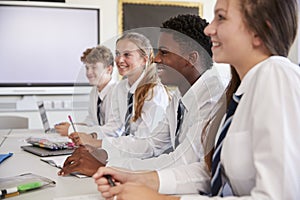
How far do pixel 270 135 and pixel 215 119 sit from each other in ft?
1.06

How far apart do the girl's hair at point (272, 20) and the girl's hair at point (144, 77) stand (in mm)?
461

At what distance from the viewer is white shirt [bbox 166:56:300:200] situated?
2.24 feet

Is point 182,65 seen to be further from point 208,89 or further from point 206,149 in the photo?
point 206,149

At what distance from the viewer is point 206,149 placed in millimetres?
1026

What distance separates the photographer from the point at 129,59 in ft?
4.07

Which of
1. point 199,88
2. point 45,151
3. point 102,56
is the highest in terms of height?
point 102,56

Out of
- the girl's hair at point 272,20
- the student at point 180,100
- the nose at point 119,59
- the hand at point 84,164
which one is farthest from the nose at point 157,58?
the girl's hair at point 272,20

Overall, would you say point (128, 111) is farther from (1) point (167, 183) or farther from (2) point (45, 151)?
(2) point (45, 151)

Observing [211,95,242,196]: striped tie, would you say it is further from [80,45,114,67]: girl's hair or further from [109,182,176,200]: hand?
[80,45,114,67]: girl's hair

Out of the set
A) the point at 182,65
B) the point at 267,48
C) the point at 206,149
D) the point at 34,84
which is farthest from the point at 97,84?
the point at 34,84

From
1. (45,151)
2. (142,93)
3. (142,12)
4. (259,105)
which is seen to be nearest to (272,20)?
(259,105)

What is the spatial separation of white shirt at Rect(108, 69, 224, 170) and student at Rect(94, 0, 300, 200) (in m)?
0.21

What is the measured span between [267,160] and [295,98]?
0.42ft

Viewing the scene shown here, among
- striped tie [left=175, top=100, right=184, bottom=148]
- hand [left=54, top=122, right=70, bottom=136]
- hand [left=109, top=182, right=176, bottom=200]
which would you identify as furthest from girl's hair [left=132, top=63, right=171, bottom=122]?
hand [left=54, top=122, right=70, bottom=136]
